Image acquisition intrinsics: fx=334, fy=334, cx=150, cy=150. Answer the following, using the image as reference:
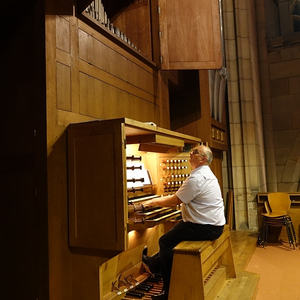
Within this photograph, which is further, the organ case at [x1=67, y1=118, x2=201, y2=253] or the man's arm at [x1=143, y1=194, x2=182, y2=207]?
the man's arm at [x1=143, y1=194, x2=182, y2=207]

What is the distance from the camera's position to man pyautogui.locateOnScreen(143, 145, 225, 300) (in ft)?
10.4

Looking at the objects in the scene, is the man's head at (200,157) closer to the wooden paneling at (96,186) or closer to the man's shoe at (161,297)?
the wooden paneling at (96,186)

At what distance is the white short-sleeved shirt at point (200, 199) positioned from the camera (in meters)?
3.16

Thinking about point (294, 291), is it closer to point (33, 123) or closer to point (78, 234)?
point (78, 234)

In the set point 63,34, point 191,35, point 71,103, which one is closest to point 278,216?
point 191,35

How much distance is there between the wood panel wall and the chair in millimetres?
3913

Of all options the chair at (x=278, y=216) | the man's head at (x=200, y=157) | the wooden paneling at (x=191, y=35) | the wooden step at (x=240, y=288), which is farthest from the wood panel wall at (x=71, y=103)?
the chair at (x=278, y=216)

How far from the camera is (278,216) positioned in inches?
240

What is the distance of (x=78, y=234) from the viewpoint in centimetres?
270

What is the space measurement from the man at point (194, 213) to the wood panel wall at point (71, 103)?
78 cm

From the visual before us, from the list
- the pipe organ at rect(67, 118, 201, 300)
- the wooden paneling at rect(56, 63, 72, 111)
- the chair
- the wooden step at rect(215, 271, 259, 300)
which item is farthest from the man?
the chair

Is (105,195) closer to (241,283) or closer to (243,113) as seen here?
(241,283)

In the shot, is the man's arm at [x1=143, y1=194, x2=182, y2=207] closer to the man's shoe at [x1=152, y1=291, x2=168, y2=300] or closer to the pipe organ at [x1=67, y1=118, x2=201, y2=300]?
the pipe organ at [x1=67, y1=118, x2=201, y2=300]

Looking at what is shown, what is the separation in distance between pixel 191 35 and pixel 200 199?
2.59 metres
